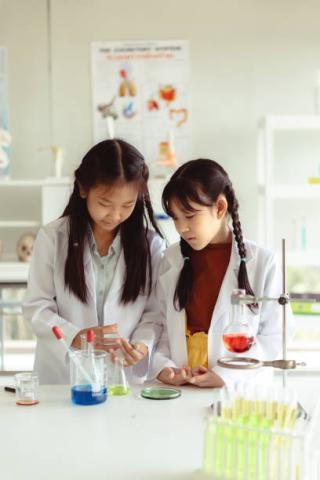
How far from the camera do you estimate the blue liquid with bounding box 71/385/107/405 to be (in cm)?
161

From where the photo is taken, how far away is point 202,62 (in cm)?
434

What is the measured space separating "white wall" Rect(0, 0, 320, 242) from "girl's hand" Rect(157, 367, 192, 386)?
2633mm

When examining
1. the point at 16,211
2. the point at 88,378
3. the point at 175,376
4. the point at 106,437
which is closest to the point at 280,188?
the point at 16,211

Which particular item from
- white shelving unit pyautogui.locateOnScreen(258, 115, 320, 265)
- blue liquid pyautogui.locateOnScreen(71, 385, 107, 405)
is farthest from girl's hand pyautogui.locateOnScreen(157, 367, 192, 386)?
white shelving unit pyautogui.locateOnScreen(258, 115, 320, 265)

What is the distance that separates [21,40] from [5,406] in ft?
10.6

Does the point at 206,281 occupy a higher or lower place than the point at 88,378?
higher

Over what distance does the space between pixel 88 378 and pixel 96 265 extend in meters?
0.47

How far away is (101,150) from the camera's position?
189cm

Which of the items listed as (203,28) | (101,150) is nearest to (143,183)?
(101,150)

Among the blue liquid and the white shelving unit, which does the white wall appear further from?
the blue liquid

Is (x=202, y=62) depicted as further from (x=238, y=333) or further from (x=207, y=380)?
(x=238, y=333)

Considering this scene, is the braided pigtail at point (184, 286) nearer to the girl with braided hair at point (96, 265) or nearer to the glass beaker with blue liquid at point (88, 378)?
the girl with braided hair at point (96, 265)

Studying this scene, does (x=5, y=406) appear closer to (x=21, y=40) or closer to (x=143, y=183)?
(x=143, y=183)

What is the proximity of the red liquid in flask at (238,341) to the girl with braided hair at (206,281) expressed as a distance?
0.87ft
